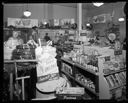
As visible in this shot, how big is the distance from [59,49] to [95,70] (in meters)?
0.57

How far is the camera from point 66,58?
2.04 meters

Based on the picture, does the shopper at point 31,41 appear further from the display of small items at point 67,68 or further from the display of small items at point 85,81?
the display of small items at point 85,81

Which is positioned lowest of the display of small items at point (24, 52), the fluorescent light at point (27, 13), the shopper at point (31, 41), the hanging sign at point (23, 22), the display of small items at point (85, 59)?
the display of small items at point (85, 59)

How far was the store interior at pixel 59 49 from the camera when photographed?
185 centimetres

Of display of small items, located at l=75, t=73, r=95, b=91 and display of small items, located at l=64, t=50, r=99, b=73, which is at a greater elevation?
display of small items, located at l=64, t=50, r=99, b=73

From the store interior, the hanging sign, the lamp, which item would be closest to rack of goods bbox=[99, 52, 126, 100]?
the store interior

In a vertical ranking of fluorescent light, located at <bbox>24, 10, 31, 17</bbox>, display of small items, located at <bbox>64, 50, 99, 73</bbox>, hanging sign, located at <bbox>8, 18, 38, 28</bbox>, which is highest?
fluorescent light, located at <bbox>24, 10, 31, 17</bbox>

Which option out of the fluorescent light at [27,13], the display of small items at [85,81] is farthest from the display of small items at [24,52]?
the display of small items at [85,81]

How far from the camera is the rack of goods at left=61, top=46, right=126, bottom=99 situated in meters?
1.86

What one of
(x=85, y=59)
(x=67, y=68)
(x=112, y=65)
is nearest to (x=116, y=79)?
(x=112, y=65)

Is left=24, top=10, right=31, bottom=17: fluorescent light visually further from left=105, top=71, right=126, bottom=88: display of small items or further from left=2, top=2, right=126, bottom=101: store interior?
left=105, top=71, right=126, bottom=88: display of small items

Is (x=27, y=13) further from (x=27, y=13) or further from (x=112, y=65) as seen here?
(x=112, y=65)

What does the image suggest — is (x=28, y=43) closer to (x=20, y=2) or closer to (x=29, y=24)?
(x=29, y=24)

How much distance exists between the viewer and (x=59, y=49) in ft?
6.26
